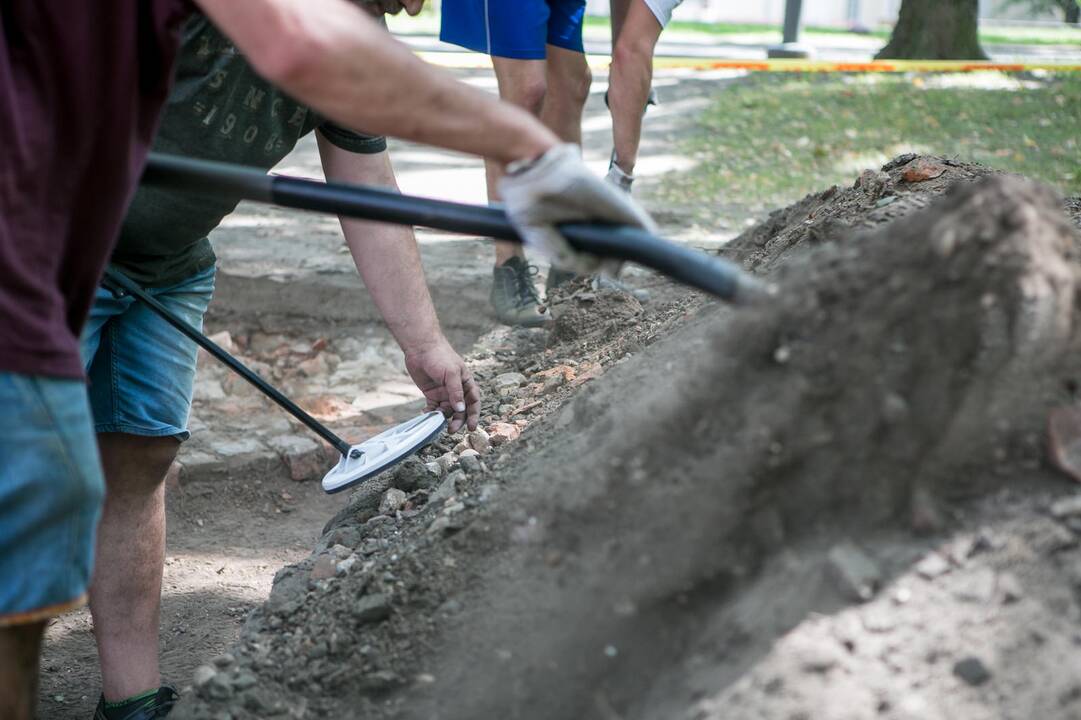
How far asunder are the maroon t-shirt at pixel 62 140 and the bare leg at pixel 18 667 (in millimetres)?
392

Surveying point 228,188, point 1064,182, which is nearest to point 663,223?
point 1064,182

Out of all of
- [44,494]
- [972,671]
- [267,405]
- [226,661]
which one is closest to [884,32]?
[267,405]

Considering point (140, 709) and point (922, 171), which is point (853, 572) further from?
point (922, 171)

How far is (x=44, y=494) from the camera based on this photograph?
159 cm

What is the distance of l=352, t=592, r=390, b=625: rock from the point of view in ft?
7.45

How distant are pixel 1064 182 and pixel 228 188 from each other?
583 cm

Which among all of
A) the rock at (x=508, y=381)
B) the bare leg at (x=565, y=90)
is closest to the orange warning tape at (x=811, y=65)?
the bare leg at (x=565, y=90)

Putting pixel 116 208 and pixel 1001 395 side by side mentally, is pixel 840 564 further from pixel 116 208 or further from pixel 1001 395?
pixel 116 208

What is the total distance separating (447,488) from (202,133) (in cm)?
105

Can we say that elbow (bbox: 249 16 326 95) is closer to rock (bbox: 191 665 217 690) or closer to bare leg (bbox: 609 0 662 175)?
rock (bbox: 191 665 217 690)

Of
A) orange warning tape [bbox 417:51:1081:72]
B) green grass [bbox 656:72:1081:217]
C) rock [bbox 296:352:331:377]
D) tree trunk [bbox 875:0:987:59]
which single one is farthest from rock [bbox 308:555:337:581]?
tree trunk [bbox 875:0:987:59]

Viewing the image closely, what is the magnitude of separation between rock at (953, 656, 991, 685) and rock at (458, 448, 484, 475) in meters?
1.54

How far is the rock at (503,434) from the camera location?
3184 mm

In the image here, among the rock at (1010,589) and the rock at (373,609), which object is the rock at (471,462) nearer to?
the rock at (373,609)
